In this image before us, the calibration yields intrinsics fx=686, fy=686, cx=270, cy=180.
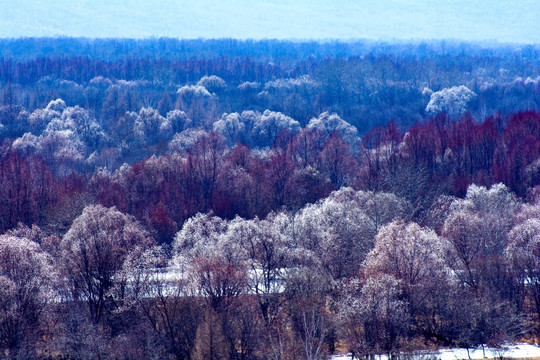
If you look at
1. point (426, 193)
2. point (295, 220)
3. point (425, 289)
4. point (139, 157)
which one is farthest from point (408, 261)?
point (139, 157)

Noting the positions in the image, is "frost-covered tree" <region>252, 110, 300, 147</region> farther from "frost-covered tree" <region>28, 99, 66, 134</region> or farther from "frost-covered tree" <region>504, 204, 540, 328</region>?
"frost-covered tree" <region>504, 204, 540, 328</region>

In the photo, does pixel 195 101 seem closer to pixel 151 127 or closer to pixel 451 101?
pixel 151 127

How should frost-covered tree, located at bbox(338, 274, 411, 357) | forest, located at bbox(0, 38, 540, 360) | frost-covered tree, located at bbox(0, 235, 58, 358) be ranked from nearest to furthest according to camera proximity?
frost-covered tree, located at bbox(338, 274, 411, 357) → frost-covered tree, located at bbox(0, 235, 58, 358) → forest, located at bbox(0, 38, 540, 360)

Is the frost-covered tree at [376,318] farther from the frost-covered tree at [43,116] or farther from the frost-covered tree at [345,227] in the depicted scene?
the frost-covered tree at [43,116]

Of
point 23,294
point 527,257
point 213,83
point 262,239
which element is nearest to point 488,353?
point 527,257

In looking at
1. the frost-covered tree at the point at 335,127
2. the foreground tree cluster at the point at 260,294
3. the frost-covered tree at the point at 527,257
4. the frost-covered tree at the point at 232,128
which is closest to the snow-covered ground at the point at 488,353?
the foreground tree cluster at the point at 260,294

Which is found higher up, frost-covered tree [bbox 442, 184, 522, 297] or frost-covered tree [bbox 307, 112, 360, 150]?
frost-covered tree [bbox 307, 112, 360, 150]

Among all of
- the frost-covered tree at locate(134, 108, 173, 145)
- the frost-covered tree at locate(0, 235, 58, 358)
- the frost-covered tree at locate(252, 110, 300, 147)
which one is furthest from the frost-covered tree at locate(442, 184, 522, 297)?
the frost-covered tree at locate(134, 108, 173, 145)
